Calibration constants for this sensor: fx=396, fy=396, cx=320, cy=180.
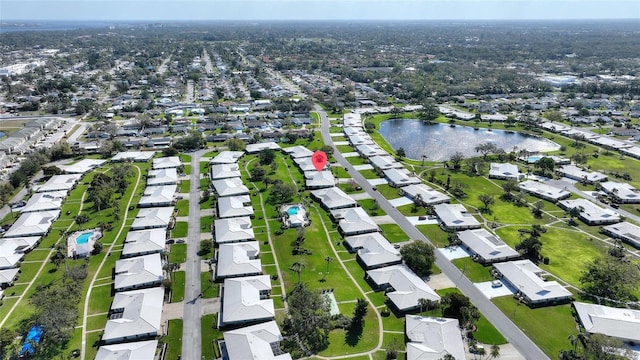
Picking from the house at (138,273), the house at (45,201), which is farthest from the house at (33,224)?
the house at (138,273)

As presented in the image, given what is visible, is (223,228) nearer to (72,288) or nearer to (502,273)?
(72,288)

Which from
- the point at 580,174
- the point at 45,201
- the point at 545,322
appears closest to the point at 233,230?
the point at 45,201

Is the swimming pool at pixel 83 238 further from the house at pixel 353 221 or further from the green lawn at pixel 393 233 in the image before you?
the green lawn at pixel 393 233

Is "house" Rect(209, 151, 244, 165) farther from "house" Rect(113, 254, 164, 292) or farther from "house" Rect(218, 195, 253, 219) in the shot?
"house" Rect(113, 254, 164, 292)

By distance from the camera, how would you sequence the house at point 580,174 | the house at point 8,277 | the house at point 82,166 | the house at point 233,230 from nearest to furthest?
1. the house at point 8,277
2. the house at point 233,230
3. the house at point 580,174
4. the house at point 82,166

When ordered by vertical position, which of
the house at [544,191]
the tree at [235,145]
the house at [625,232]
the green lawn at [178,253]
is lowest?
the green lawn at [178,253]

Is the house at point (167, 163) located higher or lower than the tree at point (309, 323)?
higher
